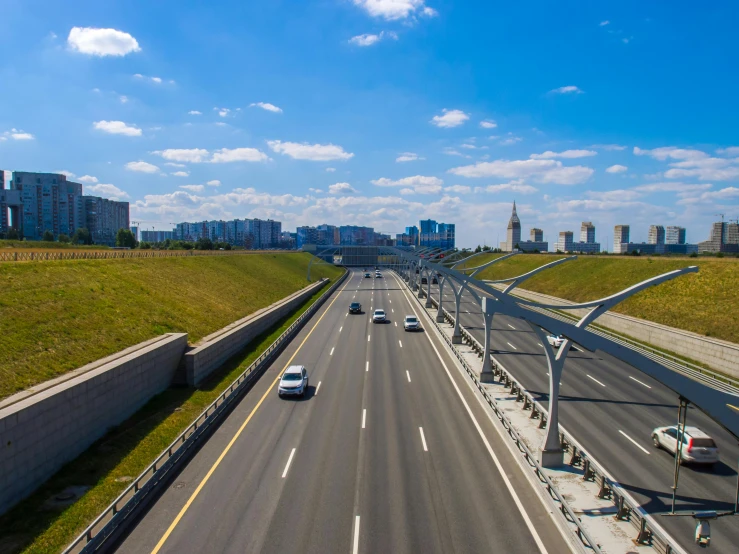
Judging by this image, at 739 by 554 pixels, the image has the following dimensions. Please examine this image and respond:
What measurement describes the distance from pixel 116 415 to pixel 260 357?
1110 cm

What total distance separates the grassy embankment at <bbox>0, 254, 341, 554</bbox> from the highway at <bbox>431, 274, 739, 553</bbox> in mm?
16654

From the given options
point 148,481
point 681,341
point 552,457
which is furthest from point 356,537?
point 681,341

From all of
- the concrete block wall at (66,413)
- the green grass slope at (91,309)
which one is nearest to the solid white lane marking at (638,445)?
the concrete block wall at (66,413)

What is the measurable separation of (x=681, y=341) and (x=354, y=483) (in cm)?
3168

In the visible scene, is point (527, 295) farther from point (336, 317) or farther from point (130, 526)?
point (130, 526)

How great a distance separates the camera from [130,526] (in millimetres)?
12617

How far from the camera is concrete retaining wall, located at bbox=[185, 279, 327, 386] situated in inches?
1020

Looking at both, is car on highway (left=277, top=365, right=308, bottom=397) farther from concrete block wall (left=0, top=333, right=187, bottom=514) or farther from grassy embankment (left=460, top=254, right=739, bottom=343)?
grassy embankment (left=460, top=254, right=739, bottom=343)

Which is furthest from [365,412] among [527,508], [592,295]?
[592,295]

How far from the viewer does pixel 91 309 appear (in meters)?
26.0

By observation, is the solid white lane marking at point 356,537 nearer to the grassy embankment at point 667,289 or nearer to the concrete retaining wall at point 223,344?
the concrete retaining wall at point 223,344

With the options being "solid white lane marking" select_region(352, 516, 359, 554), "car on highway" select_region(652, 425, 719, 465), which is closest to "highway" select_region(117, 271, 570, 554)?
"solid white lane marking" select_region(352, 516, 359, 554)

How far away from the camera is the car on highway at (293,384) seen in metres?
23.6

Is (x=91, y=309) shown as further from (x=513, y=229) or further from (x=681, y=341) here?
(x=513, y=229)
